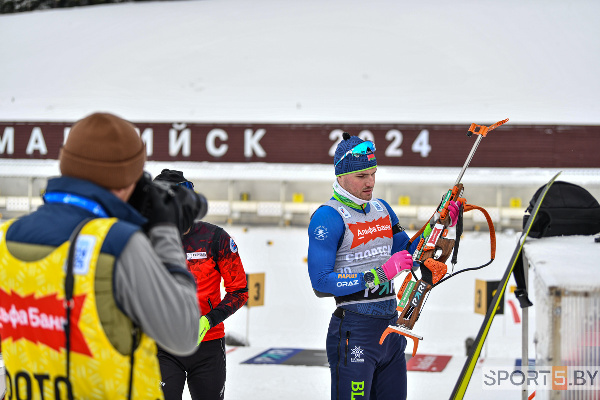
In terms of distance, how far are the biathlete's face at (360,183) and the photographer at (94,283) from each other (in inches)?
56.6

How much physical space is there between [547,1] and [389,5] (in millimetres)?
4457

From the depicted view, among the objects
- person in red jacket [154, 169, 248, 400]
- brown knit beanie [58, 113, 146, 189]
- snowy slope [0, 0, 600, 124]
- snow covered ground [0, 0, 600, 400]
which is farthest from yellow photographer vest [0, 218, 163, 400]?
snowy slope [0, 0, 600, 124]

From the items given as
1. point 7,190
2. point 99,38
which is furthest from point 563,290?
point 99,38

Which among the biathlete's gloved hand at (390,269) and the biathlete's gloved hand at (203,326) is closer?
the biathlete's gloved hand at (390,269)

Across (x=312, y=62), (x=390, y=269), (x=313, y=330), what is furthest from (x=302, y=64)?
(x=390, y=269)

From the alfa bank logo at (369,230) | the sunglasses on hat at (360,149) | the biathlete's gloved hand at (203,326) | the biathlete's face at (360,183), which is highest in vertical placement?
the sunglasses on hat at (360,149)

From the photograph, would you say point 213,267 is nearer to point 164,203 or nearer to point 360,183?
point 360,183

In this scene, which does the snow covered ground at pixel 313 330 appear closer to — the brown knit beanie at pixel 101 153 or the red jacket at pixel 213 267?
the red jacket at pixel 213 267

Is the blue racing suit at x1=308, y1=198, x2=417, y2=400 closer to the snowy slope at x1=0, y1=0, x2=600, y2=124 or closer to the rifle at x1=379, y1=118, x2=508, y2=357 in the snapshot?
the rifle at x1=379, y1=118, x2=508, y2=357

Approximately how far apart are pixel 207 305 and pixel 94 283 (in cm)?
166

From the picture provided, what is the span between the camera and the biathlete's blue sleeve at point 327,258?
2.52 meters

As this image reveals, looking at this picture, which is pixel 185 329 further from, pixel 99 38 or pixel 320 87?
pixel 99 38

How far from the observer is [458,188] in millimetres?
2350

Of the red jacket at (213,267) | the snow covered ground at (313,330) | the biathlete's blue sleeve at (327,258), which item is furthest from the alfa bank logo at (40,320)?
the snow covered ground at (313,330)
